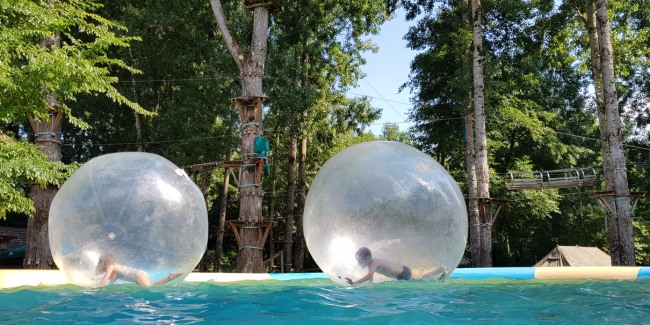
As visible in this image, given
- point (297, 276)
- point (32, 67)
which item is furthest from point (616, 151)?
point (32, 67)

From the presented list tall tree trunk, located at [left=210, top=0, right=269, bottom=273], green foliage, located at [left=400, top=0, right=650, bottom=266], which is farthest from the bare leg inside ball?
green foliage, located at [left=400, top=0, right=650, bottom=266]

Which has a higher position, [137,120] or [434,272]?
[137,120]

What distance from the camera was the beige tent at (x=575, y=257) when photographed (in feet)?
68.3

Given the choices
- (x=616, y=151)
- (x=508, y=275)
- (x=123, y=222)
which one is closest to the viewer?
(x=123, y=222)

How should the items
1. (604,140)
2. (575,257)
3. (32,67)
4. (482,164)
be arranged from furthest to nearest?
(575,257) < (482,164) < (604,140) < (32,67)

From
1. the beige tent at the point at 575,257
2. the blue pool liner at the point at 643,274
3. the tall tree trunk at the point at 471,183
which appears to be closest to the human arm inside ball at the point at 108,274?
the blue pool liner at the point at 643,274

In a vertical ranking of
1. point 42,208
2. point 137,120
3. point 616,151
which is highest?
point 137,120

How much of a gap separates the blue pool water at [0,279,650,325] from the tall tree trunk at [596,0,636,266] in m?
7.88

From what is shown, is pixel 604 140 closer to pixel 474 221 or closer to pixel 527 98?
pixel 474 221

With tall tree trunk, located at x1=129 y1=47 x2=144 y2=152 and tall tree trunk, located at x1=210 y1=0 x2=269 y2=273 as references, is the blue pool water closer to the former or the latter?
tall tree trunk, located at x1=210 y1=0 x2=269 y2=273

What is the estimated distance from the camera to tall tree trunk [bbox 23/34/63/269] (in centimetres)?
1070

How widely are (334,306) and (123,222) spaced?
2.72m

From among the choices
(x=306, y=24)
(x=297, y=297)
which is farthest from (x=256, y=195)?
(x=306, y=24)

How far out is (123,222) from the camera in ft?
17.4
